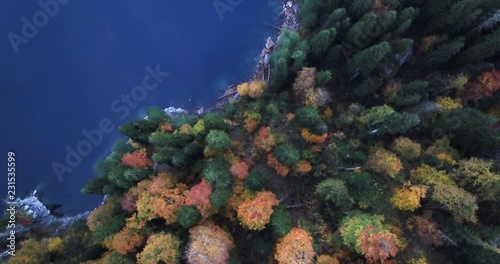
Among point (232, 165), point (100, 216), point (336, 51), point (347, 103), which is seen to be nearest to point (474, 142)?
point (347, 103)

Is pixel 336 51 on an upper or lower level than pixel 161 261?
upper

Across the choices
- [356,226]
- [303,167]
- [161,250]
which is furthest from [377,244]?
[161,250]

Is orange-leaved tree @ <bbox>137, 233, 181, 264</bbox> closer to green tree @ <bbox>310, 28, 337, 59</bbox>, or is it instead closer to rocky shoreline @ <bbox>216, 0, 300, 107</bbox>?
rocky shoreline @ <bbox>216, 0, 300, 107</bbox>

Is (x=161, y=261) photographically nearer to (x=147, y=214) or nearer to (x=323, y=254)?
(x=147, y=214)

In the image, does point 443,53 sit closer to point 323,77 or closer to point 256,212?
point 323,77

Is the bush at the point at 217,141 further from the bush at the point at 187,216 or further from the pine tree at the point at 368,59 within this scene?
the pine tree at the point at 368,59

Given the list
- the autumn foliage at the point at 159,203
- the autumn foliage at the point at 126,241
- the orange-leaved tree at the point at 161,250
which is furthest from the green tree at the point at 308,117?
the autumn foliage at the point at 126,241

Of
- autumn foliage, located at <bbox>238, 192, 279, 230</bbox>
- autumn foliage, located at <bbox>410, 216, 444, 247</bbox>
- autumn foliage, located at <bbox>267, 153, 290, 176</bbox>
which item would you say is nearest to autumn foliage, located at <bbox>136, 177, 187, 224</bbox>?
autumn foliage, located at <bbox>238, 192, 279, 230</bbox>
